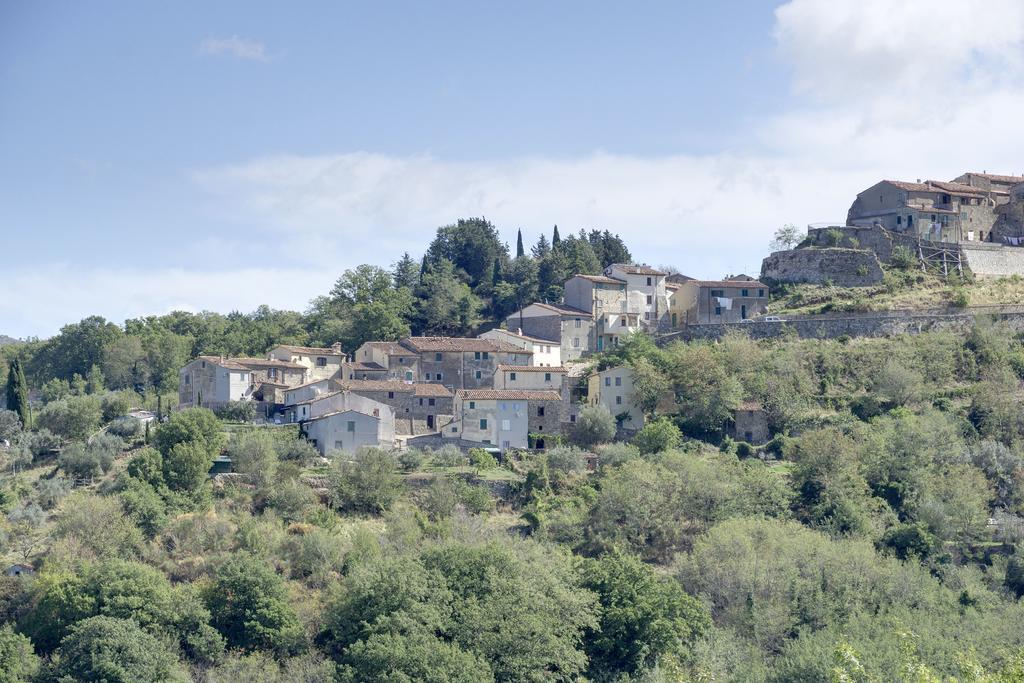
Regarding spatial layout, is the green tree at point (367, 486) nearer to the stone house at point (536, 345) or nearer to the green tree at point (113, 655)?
the green tree at point (113, 655)

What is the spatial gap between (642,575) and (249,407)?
2563cm

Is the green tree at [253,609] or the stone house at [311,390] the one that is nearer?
the green tree at [253,609]

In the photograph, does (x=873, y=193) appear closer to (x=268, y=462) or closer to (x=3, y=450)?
(x=268, y=462)

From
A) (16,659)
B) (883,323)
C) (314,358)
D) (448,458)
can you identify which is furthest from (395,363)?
(16,659)

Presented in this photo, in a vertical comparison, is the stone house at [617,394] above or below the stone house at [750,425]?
above

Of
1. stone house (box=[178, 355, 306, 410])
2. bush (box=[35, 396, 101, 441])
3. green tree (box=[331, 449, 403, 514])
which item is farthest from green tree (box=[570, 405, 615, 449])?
bush (box=[35, 396, 101, 441])

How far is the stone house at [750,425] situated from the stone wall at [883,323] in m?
9.59

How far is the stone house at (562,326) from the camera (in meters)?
71.9

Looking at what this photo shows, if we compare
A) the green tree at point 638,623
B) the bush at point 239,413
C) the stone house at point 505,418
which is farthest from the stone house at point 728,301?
the green tree at point 638,623

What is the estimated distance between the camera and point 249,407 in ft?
208

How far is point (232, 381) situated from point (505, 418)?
1450 centimetres

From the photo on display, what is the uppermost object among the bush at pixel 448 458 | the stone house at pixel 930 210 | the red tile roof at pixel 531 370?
the stone house at pixel 930 210

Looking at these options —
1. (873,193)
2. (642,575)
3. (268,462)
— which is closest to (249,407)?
(268,462)

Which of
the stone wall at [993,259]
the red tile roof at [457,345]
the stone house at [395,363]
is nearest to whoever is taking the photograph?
the stone house at [395,363]
